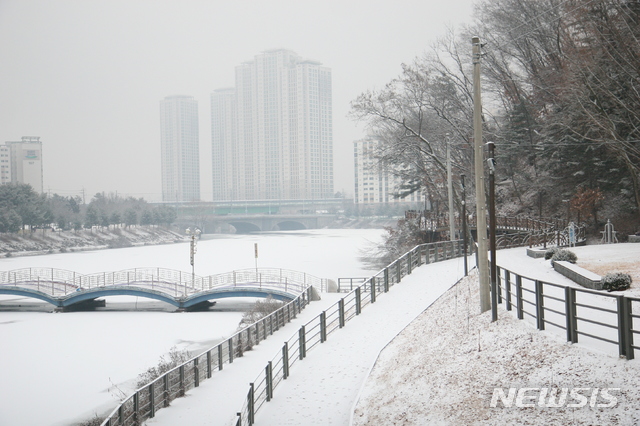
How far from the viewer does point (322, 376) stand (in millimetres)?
15086

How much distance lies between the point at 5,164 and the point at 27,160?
4248mm

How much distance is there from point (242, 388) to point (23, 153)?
107 meters

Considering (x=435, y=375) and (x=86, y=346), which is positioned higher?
(x=435, y=375)

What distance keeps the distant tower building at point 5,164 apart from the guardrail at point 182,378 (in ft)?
287

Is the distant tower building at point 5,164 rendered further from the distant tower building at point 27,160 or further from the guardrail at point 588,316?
the guardrail at point 588,316

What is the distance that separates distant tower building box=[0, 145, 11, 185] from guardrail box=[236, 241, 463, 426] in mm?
89687

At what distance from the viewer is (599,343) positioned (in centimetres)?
989

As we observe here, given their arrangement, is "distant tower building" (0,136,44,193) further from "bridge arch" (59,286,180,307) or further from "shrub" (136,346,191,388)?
"shrub" (136,346,191,388)

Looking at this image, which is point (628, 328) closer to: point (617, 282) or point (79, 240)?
point (617, 282)

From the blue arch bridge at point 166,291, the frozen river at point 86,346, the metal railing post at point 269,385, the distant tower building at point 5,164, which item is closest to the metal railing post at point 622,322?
the metal railing post at point 269,385

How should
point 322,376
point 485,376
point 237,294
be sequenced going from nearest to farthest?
1. point 485,376
2. point 322,376
3. point 237,294

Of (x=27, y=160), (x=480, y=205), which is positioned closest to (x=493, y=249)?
(x=480, y=205)

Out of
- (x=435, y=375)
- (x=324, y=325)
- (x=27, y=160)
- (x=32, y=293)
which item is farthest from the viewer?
(x=27, y=160)

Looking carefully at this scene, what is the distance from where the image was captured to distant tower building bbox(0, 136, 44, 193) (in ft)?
348
